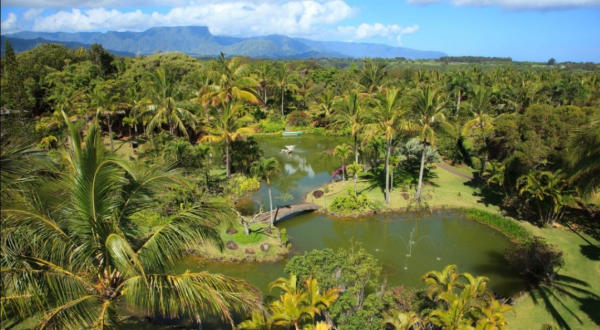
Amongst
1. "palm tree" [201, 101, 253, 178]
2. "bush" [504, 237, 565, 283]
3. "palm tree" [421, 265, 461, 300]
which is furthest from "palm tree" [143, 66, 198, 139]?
"bush" [504, 237, 565, 283]

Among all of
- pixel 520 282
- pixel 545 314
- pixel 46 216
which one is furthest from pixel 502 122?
pixel 46 216

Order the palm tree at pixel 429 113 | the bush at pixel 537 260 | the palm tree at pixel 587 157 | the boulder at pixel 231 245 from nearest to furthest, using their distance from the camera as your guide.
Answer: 1. the palm tree at pixel 587 157
2. the bush at pixel 537 260
3. the boulder at pixel 231 245
4. the palm tree at pixel 429 113

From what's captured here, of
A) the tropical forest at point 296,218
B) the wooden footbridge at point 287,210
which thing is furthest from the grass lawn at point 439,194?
the wooden footbridge at point 287,210

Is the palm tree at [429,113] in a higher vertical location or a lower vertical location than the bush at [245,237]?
higher

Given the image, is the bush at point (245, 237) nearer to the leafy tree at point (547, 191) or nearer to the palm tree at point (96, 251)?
the palm tree at point (96, 251)

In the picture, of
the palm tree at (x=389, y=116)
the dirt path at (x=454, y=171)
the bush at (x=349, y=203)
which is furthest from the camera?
the dirt path at (x=454, y=171)

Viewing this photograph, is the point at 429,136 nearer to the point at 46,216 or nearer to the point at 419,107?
the point at 419,107

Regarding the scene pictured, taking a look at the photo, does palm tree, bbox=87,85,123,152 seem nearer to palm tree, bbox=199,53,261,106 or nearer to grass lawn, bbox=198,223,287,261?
palm tree, bbox=199,53,261,106

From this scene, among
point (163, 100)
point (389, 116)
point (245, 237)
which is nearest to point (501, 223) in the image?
point (389, 116)
